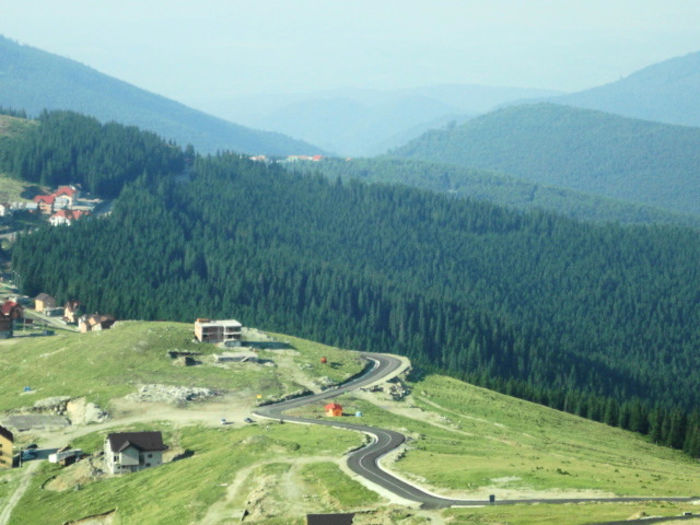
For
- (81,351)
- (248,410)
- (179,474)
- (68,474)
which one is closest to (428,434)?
(248,410)

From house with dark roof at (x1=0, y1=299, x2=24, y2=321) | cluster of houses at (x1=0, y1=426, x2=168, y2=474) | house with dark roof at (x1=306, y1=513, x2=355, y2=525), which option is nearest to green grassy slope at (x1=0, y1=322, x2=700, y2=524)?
cluster of houses at (x1=0, y1=426, x2=168, y2=474)

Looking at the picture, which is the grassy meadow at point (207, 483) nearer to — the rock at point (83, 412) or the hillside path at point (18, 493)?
the hillside path at point (18, 493)

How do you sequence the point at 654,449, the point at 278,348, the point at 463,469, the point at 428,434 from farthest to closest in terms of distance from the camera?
the point at 278,348, the point at 654,449, the point at 428,434, the point at 463,469

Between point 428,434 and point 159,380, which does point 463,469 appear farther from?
point 159,380

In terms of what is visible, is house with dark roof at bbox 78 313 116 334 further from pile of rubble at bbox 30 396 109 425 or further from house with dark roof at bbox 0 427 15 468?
house with dark roof at bbox 0 427 15 468

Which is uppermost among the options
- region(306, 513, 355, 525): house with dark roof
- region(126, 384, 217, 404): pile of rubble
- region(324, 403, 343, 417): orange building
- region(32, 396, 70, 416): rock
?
region(306, 513, 355, 525): house with dark roof

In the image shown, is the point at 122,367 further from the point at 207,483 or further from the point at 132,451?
the point at 207,483

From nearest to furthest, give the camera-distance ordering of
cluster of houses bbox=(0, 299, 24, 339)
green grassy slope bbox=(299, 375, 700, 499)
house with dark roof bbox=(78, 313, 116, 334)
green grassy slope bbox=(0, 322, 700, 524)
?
green grassy slope bbox=(0, 322, 700, 524) → green grassy slope bbox=(299, 375, 700, 499) → cluster of houses bbox=(0, 299, 24, 339) → house with dark roof bbox=(78, 313, 116, 334)
